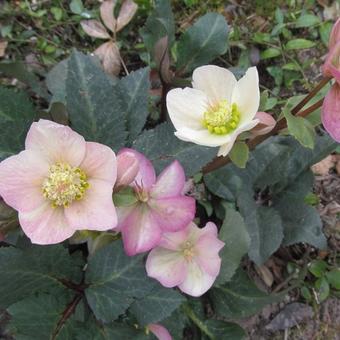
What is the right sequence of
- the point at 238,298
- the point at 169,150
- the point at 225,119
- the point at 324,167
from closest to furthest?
the point at 225,119 → the point at 169,150 → the point at 238,298 → the point at 324,167

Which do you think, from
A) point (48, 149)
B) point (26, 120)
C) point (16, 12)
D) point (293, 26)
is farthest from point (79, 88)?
point (293, 26)

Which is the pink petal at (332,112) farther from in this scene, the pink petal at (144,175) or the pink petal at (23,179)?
the pink petal at (23,179)

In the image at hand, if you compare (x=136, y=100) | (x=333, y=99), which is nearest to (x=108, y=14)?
(x=136, y=100)

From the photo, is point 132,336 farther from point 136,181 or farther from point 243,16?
point 243,16

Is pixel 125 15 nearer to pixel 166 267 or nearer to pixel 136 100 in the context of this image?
pixel 136 100

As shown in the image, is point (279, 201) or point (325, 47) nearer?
point (279, 201)

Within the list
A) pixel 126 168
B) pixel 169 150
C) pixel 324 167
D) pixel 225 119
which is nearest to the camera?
pixel 126 168
